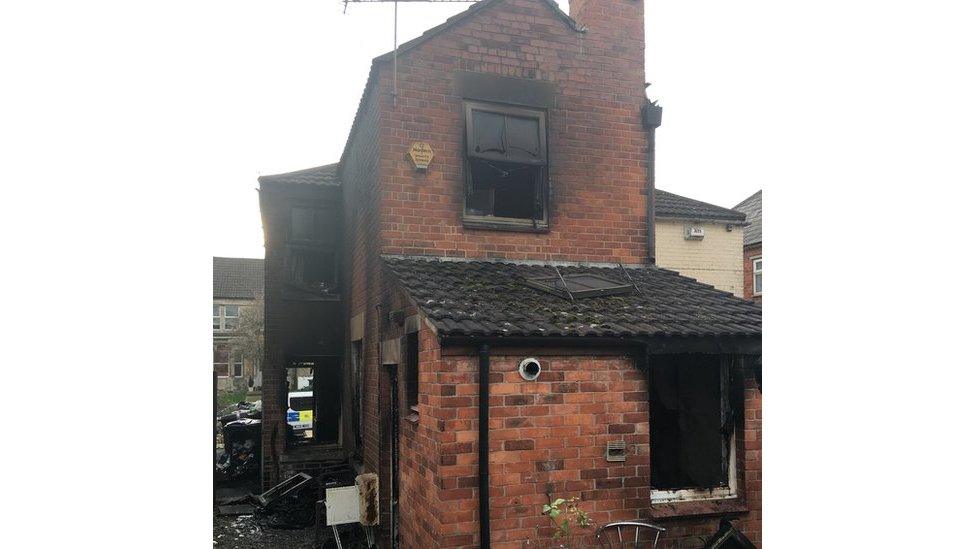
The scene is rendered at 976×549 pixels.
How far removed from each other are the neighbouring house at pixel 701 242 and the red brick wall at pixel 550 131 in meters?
7.03

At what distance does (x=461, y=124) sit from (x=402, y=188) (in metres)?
0.99

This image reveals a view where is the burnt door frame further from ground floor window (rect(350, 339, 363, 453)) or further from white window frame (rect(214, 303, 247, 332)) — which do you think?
ground floor window (rect(350, 339, 363, 453))

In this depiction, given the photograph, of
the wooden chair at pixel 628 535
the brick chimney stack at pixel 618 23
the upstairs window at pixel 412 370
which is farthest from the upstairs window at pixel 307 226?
the wooden chair at pixel 628 535

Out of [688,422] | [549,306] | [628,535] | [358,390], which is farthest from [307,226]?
[628,535]

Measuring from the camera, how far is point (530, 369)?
478 centimetres

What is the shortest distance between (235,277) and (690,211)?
10874mm

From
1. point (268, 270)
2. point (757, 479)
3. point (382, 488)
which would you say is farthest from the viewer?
point (268, 270)

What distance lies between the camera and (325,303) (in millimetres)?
10016

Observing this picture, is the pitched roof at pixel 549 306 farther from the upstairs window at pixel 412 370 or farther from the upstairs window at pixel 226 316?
the upstairs window at pixel 226 316

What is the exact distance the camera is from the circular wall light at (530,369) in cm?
473

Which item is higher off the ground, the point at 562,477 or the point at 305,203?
the point at 305,203

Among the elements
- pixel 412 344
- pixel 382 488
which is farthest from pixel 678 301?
pixel 382 488

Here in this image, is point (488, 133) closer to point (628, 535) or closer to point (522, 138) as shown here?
point (522, 138)

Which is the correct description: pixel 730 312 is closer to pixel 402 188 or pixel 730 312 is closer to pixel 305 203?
pixel 402 188
